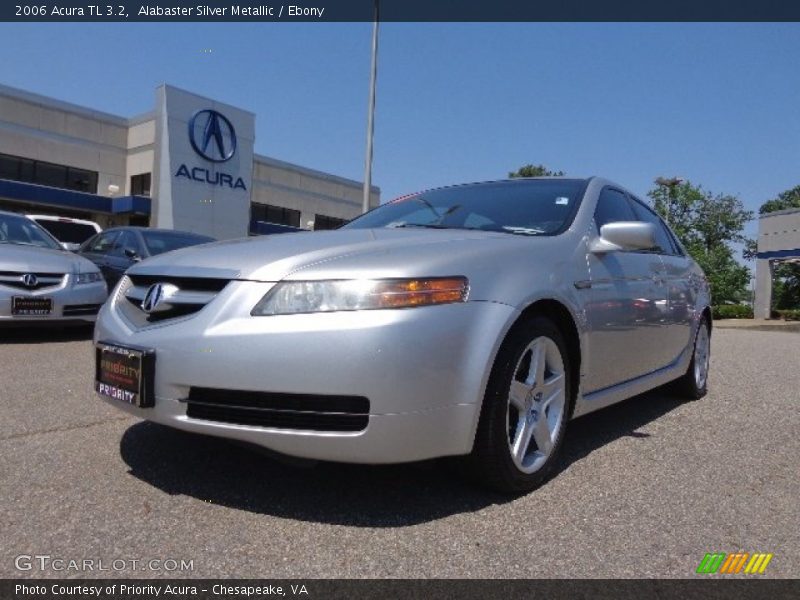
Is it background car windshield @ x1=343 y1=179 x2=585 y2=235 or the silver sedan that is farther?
the silver sedan

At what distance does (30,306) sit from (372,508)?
5066 mm

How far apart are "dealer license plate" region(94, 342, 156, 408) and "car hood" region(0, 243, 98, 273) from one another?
420 centimetres

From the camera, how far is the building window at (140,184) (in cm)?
2870

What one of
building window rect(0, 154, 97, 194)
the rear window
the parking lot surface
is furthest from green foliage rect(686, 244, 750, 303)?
the parking lot surface

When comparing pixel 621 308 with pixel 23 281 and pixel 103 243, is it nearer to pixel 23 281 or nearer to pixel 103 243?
pixel 23 281

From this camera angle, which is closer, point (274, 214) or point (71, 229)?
point (71, 229)

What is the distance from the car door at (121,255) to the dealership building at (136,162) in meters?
19.7

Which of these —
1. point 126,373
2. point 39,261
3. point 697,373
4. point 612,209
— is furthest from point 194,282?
point 39,261

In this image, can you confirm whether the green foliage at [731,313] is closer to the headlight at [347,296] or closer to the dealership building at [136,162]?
the dealership building at [136,162]

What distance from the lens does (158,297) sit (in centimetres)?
242

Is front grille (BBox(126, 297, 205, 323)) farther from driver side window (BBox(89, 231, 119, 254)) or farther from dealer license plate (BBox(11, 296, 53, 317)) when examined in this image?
driver side window (BBox(89, 231, 119, 254))

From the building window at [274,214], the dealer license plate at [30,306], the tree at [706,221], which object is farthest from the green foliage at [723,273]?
the dealer license plate at [30,306]

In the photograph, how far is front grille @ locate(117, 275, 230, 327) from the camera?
2316 mm
